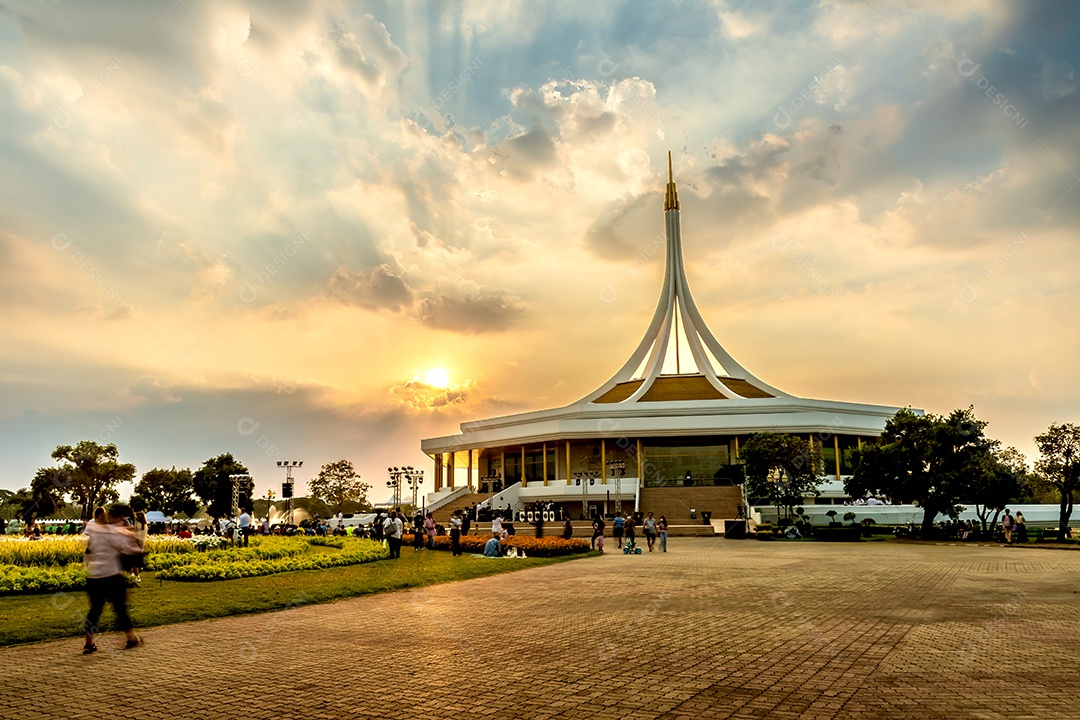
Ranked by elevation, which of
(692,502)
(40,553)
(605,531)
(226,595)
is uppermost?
(40,553)

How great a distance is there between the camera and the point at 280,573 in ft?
55.3

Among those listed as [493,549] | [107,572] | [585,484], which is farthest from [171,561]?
[585,484]

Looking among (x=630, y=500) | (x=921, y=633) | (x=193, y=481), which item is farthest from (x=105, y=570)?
(x=193, y=481)

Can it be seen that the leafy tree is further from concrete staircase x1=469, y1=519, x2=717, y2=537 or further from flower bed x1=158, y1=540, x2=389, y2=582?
flower bed x1=158, y1=540, x2=389, y2=582

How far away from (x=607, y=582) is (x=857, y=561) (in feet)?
27.1

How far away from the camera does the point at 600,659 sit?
7664 mm

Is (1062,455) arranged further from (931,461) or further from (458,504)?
(458,504)

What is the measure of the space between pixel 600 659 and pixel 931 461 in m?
29.4

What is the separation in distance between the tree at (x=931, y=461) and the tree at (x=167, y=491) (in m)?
54.6

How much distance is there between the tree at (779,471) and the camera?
1422 inches

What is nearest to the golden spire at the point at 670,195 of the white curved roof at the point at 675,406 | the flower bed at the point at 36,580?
the white curved roof at the point at 675,406

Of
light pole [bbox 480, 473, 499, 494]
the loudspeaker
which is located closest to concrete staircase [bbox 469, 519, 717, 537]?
the loudspeaker

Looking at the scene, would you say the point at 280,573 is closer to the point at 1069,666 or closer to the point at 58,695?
the point at 58,695

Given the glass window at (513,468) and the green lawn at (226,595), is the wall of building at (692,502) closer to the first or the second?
the glass window at (513,468)
